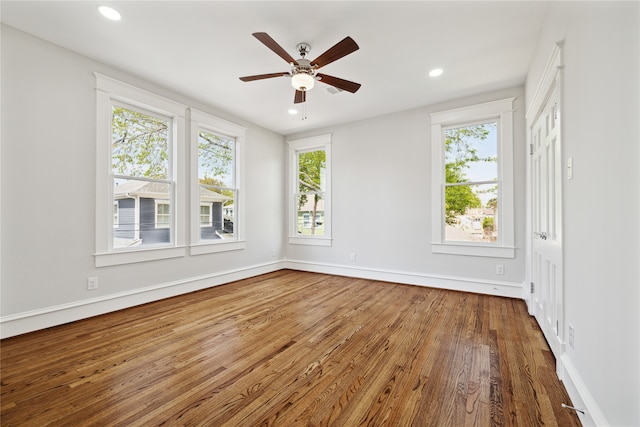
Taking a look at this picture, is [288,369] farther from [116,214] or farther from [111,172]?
[111,172]

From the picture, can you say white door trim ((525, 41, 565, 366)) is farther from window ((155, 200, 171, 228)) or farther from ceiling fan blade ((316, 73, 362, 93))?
window ((155, 200, 171, 228))

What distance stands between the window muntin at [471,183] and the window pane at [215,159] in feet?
11.9

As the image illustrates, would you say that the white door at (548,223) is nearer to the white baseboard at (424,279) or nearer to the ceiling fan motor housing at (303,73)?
the white baseboard at (424,279)

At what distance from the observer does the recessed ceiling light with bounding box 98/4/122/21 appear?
2.30 metres

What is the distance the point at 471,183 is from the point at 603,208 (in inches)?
115

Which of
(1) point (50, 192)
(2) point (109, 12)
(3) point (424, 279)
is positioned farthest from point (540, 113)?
(1) point (50, 192)

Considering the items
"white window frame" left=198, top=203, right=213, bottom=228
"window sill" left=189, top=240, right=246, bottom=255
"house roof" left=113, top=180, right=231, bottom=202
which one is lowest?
"window sill" left=189, top=240, right=246, bottom=255

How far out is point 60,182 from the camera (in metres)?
2.82

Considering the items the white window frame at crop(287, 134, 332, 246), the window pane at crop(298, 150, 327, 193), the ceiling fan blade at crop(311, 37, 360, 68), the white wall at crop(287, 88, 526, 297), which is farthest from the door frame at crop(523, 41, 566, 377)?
the window pane at crop(298, 150, 327, 193)

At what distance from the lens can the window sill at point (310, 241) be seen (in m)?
5.33

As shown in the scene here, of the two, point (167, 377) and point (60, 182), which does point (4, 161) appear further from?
point (167, 377)

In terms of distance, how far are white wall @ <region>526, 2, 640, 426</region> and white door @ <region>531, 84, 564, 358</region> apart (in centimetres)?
22

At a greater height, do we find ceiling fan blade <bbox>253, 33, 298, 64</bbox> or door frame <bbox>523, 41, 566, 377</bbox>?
ceiling fan blade <bbox>253, 33, 298, 64</bbox>

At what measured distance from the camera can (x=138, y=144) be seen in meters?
3.55
